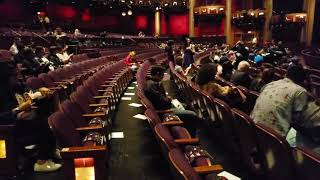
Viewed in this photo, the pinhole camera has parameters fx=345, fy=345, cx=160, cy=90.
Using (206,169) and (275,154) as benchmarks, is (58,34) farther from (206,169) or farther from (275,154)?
(275,154)

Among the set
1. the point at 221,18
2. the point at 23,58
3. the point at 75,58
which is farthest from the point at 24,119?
the point at 221,18

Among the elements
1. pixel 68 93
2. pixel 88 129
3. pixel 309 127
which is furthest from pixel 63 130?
pixel 68 93

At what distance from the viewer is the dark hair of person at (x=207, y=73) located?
3.14 metres

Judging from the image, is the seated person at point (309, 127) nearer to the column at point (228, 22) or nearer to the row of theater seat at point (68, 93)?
the row of theater seat at point (68, 93)

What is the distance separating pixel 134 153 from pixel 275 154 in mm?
1469

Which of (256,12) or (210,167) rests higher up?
(256,12)

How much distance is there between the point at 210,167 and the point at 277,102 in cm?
73

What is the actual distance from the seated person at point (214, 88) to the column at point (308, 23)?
17836mm

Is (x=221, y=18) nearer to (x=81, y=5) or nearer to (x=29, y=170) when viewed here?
(x=81, y=5)

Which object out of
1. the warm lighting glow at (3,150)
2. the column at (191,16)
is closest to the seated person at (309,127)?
the warm lighting glow at (3,150)

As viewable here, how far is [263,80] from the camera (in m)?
3.49

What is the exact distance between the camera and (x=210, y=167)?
1.60 m

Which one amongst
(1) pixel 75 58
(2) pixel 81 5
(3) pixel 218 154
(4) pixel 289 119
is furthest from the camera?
(2) pixel 81 5

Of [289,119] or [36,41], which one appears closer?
[289,119]
